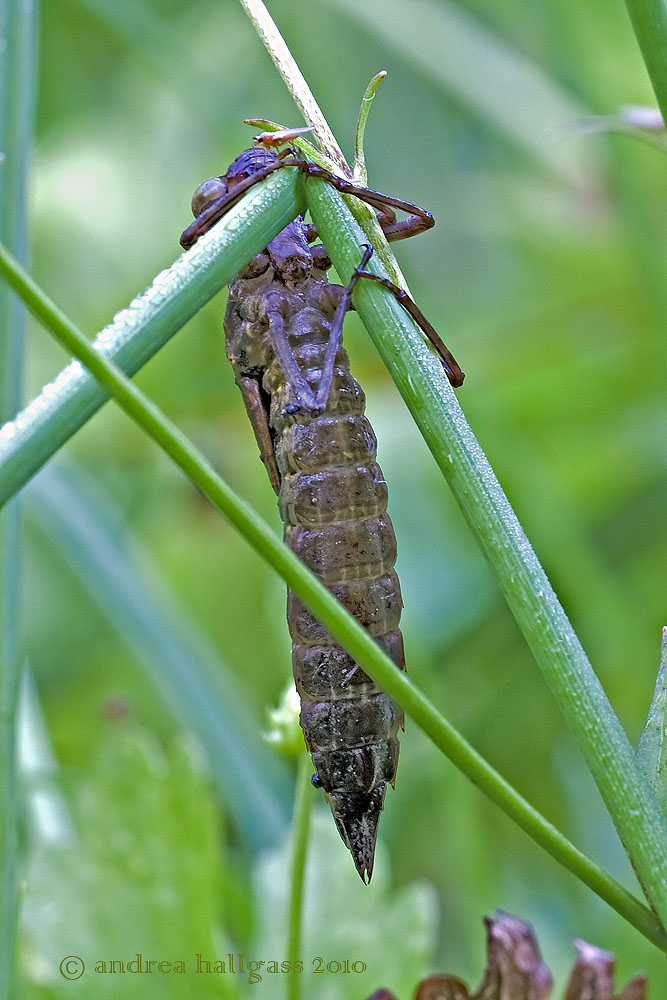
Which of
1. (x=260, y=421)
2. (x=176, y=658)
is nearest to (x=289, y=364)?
(x=260, y=421)

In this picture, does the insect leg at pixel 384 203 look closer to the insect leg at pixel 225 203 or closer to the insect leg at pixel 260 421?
the insect leg at pixel 225 203

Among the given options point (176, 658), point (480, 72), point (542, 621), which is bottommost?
point (542, 621)

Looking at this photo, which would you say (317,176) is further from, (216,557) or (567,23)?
(216,557)

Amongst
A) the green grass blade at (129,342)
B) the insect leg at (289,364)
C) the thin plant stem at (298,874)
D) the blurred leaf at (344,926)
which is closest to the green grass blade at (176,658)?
the blurred leaf at (344,926)

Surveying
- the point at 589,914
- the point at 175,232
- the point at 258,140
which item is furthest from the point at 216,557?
the point at 258,140

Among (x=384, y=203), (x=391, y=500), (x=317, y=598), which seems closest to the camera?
(x=317, y=598)

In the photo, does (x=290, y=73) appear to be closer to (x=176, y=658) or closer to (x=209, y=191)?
(x=209, y=191)

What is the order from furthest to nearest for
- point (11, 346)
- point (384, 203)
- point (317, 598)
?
point (11, 346) < point (384, 203) < point (317, 598)
